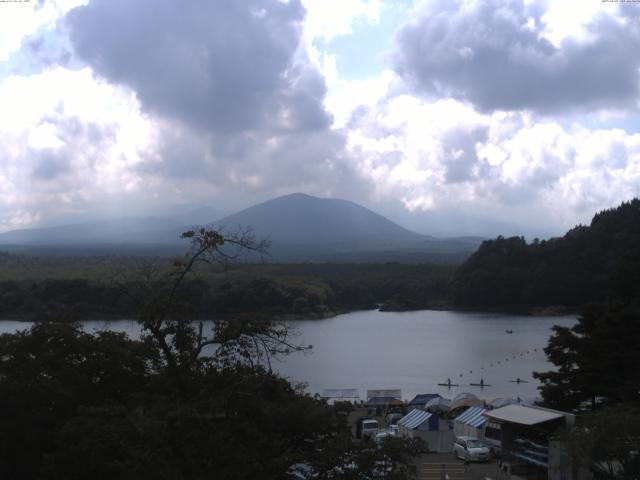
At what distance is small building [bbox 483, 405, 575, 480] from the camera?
623 cm

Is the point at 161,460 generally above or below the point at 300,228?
below

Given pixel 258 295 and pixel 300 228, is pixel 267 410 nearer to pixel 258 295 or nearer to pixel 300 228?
pixel 258 295

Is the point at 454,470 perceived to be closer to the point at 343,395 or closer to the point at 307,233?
the point at 343,395

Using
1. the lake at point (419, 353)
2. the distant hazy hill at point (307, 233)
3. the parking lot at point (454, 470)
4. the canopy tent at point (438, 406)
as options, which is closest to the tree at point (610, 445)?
the parking lot at point (454, 470)

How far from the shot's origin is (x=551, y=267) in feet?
105

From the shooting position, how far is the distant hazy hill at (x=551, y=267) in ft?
101

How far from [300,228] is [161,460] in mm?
121264

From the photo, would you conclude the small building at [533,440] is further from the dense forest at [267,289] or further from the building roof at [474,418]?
the dense forest at [267,289]

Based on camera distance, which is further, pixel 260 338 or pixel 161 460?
pixel 260 338

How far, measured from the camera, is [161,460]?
2.86m

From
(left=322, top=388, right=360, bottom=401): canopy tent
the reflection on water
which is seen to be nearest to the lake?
the reflection on water

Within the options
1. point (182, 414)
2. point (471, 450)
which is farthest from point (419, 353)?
point (182, 414)

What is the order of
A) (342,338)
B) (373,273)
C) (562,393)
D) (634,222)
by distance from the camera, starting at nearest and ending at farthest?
(562,393) → (342,338) → (634,222) → (373,273)

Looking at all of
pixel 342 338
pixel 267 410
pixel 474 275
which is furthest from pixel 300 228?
pixel 267 410
